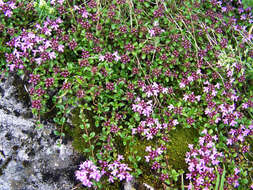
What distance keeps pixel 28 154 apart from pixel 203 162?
6.21ft

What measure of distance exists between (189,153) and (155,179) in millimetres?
492

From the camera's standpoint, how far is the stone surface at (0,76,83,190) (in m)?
2.46

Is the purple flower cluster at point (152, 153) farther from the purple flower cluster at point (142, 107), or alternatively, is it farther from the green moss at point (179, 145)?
the purple flower cluster at point (142, 107)

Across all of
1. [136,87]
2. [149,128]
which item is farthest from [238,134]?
[136,87]

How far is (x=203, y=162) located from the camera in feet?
8.80

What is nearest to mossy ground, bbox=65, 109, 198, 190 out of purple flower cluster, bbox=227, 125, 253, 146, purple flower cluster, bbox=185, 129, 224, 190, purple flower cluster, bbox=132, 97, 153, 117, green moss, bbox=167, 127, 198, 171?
green moss, bbox=167, 127, 198, 171

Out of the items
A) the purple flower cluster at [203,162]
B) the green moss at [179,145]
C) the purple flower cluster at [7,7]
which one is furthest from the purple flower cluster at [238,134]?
the purple flower cluster at [7,7]

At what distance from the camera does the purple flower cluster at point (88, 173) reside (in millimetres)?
2393

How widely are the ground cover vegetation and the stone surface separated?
127mm

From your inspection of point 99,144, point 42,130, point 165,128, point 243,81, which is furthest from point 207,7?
point 42,130

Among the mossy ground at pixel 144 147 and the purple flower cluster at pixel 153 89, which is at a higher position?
the purple flower cluster at pixel 153 89

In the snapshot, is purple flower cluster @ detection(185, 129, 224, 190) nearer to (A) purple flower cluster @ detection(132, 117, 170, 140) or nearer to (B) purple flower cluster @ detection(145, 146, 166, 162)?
(B) purple flower cluster @ detection(145, 146, 166, 162)

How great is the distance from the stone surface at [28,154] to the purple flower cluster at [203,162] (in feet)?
4.02

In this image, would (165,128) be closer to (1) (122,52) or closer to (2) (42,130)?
(1) (122,52)
